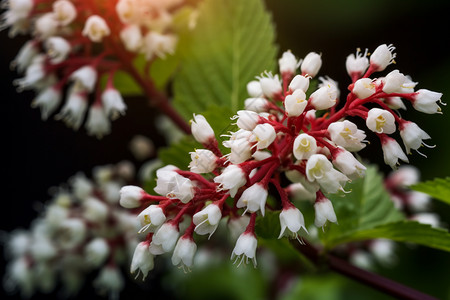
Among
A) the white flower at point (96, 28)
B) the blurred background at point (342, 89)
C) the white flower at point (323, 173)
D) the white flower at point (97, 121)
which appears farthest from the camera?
the blurred background at point (342, 89)

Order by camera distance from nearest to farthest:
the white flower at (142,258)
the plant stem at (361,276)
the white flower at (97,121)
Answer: the white flower at (142,258) → the plant stem at (361,276) → the white flower at (97,121)

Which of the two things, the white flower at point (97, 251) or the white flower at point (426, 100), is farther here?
the white flower at point (97, 251)

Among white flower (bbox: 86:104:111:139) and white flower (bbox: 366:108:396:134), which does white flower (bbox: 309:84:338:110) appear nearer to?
white flower (bbox: 366:108:396:134)

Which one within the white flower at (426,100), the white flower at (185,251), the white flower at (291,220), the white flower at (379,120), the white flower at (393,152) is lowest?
the white flower at (185,251)

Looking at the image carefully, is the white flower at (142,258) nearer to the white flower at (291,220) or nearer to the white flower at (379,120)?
the white flower at (291,220)

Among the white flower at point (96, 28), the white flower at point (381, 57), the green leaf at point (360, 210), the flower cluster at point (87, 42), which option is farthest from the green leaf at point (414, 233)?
the white flower at point (96, 28)

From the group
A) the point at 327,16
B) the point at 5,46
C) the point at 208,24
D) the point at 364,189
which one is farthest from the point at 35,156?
the point at 364,189

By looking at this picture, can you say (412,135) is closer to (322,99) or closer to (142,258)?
(322,99)
